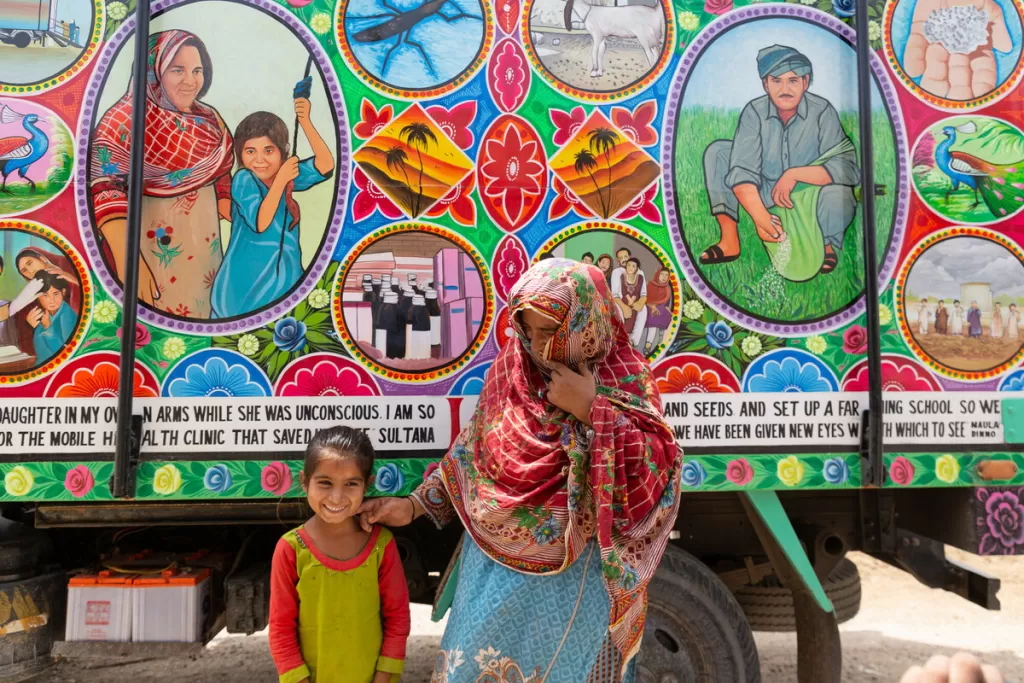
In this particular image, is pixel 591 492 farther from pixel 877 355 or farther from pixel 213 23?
pixel 213 23

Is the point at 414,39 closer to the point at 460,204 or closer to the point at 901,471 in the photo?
the point at 460,204

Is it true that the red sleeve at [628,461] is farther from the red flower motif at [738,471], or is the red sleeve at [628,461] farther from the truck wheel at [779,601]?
the truck wheel at [779,601]

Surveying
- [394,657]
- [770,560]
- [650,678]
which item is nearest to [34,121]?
[394,657]

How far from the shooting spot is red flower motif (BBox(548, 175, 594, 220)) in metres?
2.26

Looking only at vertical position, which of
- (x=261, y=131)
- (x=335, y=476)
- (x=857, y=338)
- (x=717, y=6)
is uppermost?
(x=717, y=6)

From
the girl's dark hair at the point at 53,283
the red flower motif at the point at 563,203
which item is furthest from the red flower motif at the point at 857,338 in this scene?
the girl's dark hair at the point at 53,283

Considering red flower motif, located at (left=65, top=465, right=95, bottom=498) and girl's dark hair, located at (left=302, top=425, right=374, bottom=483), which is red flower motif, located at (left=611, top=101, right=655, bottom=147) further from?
red flower motif, located at (left=65, top=465, right=95, bottom=498)

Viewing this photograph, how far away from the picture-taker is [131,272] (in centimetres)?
210

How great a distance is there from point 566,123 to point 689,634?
5.83 ft

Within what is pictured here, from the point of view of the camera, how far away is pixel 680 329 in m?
2.29

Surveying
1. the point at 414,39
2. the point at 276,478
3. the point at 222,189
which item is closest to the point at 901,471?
the point at 276,478

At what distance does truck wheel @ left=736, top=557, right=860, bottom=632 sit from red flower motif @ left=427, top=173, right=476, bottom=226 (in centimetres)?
184

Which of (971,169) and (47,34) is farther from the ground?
(47,34)

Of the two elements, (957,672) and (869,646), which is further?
(869,646)
